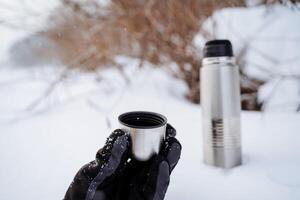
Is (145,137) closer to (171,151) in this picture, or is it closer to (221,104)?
(171,151)

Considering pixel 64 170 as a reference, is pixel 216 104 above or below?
above

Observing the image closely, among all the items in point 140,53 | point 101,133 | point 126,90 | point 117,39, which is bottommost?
point 101,133

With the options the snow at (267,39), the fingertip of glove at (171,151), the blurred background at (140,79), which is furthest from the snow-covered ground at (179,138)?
the snow at (267,39)

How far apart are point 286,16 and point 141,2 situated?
0.84 metres

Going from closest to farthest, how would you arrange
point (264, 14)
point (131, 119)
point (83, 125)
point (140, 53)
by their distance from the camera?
1. point (131, 119)
2. point (83, 125)
3. point (264, 14)
4. point (140, 53)

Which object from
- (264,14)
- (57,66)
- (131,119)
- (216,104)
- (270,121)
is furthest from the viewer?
(57,66)

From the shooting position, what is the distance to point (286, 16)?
1509 mm

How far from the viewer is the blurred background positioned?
0.98m

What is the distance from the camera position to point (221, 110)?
2.69 feet

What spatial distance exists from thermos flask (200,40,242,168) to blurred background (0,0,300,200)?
7 centimetres

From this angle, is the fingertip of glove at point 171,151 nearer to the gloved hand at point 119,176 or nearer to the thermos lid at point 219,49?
the gloved hand at point 119,176

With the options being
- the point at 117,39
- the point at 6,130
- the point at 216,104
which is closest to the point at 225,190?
the point at 216,104

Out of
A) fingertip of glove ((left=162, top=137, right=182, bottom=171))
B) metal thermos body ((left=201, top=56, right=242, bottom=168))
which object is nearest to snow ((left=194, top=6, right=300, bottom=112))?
metal thermos body ((left=201, top=56, right=242, bottom=168))

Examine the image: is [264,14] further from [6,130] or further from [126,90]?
[6,130]
